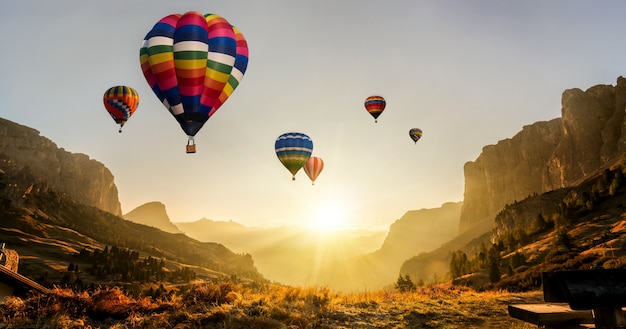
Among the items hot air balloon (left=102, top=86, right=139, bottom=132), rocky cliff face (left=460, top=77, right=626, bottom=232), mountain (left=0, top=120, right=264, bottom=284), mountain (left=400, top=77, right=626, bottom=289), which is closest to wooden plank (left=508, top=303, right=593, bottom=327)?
mountain (left=400, top=77, right=626, bottom=289)

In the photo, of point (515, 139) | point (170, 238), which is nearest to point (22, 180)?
point (170, 238)

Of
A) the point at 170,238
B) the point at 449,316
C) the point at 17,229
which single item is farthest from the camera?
the point at 170,238

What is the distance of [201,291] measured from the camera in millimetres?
10820

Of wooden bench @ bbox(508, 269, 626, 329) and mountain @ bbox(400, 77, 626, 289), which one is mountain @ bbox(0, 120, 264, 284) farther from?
wooden bench @ bbox(508, 269, 626, 329)

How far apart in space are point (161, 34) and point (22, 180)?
559 ft

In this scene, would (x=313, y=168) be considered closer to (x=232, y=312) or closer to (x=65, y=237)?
(x=232, y=312)

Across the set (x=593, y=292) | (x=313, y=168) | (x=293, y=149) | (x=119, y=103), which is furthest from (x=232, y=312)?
(x=119, y=103)

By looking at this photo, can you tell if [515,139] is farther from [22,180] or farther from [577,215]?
[22,180]

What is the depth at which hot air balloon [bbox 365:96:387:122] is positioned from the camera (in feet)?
188

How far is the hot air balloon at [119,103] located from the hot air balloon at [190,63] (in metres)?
29.9

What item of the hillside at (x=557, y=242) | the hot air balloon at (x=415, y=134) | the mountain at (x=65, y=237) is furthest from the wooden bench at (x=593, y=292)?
the mountain at (x=65, y=237)

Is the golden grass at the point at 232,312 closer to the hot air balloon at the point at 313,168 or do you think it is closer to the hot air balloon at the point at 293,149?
the hot air balloon at the point at 293,149

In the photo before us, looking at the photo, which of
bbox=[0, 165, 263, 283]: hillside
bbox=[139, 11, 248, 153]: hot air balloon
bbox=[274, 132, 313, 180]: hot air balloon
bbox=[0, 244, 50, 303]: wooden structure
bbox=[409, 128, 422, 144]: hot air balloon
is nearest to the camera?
bbox=[0, 244, 50, 303]: wooden structure

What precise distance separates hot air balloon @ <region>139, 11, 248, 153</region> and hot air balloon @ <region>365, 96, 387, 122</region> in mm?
37104
